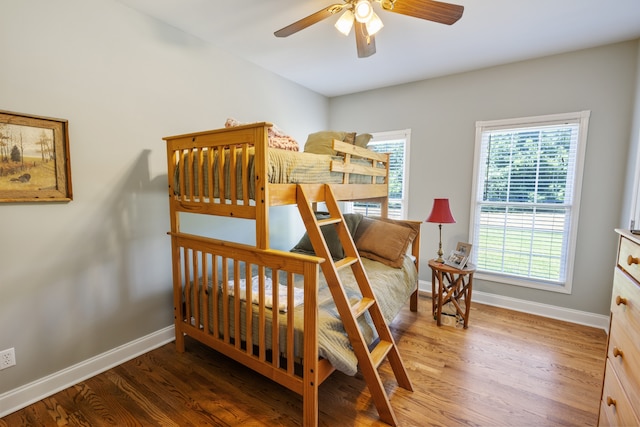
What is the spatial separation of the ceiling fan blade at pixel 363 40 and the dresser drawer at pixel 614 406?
2.12 m

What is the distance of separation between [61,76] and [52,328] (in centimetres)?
155

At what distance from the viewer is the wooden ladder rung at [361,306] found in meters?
1.68

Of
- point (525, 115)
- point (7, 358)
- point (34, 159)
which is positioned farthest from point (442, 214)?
point (7, 358)

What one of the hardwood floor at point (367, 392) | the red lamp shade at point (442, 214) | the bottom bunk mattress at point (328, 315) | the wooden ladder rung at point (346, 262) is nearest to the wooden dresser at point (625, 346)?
the hardwood floor at point (367, 392)

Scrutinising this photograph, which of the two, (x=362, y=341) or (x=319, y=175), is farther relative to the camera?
(x=319, y=175)

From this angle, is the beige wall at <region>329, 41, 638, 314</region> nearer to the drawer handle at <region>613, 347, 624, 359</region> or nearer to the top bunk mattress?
the top bunk mattress

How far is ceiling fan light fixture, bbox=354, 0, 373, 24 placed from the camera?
1608 millimetres

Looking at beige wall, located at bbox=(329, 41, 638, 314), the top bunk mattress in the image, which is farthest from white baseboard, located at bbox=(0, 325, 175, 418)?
beige wall, located at bbox=(329, 41, 638, 314)

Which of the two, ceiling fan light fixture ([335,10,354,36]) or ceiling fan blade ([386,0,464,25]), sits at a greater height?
ceiling fan light fixture ([335,10,354,36])

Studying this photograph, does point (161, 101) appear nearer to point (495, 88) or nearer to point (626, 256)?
point (626, 256)

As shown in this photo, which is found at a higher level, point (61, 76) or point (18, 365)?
point (61, 76)

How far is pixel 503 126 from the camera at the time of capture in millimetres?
3004

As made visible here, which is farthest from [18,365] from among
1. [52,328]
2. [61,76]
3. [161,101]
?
[161,101]

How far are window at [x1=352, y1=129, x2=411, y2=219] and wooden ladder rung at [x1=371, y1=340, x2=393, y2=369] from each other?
2.07 m
